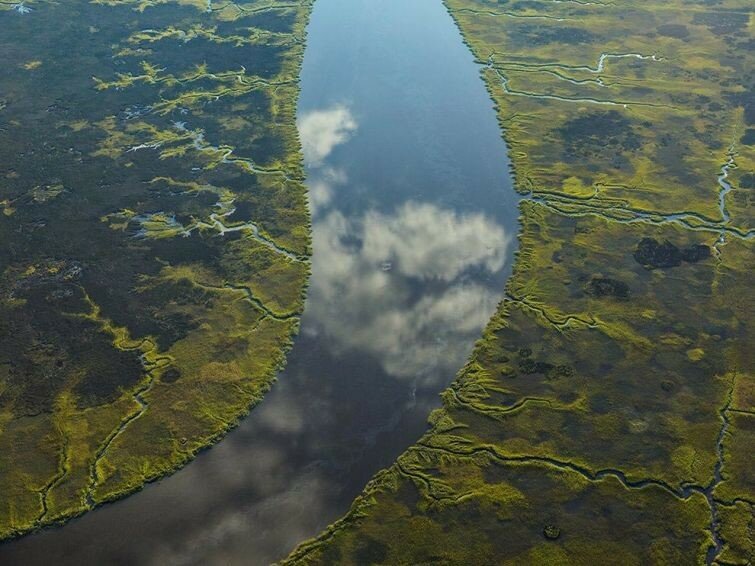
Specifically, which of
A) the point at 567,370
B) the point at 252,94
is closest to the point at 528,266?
the point at 567,370

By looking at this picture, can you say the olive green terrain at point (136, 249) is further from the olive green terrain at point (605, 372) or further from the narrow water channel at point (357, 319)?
the olive green terrain at point (605, 372)

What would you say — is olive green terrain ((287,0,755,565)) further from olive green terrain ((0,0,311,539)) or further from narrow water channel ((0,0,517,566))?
olive green terrain ((0,0,311,539))

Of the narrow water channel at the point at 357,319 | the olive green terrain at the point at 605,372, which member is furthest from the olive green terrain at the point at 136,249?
the olive green terrain at the point at 605,372

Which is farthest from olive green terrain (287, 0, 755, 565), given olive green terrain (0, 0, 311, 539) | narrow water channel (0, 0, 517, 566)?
olive green terrain (0, 0, 311, 539)

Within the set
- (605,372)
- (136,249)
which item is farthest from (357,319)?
(136,249)

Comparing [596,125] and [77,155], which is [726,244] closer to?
[596,125]

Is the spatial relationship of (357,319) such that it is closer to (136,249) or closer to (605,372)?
(605,372)
